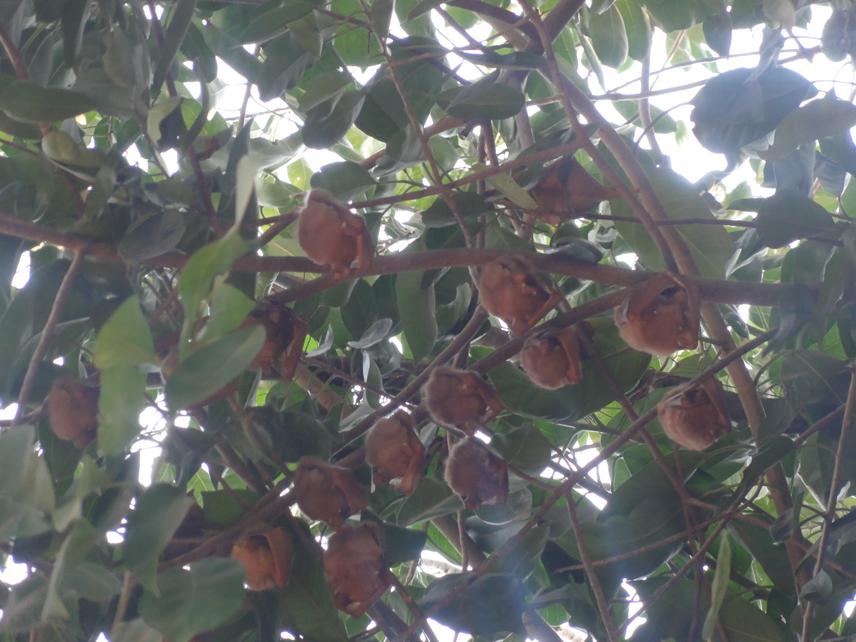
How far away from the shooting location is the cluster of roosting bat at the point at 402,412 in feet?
2.59

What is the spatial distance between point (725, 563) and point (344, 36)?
0.78 metres

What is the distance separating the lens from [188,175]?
850 millimetres

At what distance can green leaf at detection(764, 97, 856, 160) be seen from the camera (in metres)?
0.88

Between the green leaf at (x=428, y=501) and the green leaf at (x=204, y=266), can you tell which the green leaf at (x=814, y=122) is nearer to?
the green leaf at (x=428, y=501)

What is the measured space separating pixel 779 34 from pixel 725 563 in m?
0.50

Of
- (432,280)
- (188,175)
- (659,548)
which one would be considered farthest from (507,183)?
(659,548)

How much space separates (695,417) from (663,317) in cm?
10

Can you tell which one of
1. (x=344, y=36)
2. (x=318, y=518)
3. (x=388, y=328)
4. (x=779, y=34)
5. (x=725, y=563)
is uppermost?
(x=344, y=36)

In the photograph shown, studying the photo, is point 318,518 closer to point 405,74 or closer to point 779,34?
point 405,74

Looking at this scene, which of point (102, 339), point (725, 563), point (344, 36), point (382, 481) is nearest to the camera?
point (102, 339)

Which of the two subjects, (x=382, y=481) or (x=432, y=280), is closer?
(x=382, y=481)

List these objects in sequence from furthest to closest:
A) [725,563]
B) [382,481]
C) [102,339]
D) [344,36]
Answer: [344,36], [382,481], [725,563], [102,339]

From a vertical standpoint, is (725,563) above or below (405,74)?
below

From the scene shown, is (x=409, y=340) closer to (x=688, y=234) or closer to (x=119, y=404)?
(x=688, y=234)
